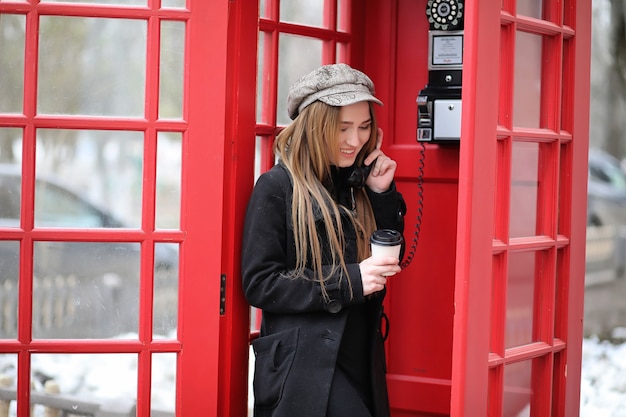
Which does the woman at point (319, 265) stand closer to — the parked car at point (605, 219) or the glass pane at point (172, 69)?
the glass pane at point (172, 69)

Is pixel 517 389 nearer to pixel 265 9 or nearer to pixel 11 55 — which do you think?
pixel 265 9

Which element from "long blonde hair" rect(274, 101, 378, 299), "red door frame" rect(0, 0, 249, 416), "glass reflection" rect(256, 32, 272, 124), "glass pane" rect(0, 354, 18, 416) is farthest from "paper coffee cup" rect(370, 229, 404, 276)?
"glass pane" rect(0, 354, 18, 416)

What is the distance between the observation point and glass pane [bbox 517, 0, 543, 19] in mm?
3109

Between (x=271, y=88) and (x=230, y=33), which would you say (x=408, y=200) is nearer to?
(x=271, y=88)

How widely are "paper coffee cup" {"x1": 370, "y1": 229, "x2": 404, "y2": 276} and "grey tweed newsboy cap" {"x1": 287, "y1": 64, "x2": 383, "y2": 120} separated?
1.56ft

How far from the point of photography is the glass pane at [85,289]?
10.1 feet

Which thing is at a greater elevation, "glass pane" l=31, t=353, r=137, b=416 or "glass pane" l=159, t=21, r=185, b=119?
"glass pane" l=159, t=21, r=185, b=119

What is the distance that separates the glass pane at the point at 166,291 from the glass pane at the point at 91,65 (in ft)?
1.71

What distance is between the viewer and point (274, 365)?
2.99 meters

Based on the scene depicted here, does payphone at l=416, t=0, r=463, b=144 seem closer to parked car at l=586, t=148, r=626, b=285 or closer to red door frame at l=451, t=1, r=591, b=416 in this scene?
red door frame at l=451, t=1, r=591, b=416

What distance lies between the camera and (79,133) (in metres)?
3.07

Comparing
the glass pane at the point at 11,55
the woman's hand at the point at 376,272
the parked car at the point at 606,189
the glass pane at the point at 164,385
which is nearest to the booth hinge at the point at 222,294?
the glass pane at the point at 164,385

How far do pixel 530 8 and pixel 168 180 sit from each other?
4.80ft

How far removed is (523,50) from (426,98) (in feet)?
1.91
